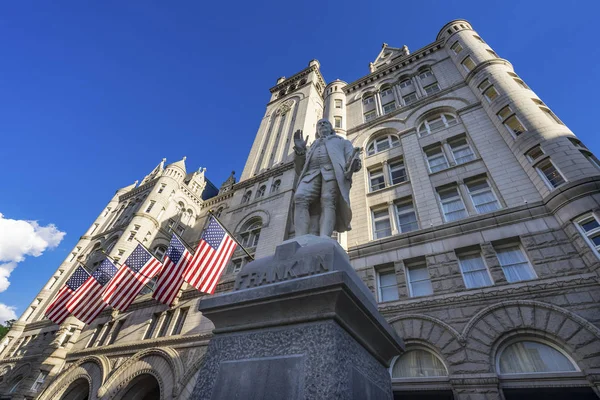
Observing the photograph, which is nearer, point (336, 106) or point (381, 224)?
point (381, 224)

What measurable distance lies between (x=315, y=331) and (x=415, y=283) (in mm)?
11045

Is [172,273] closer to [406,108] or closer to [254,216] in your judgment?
[254,216]

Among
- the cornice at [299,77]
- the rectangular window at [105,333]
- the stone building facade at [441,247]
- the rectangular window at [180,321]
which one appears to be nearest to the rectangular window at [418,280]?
the stone building facade at [441,247]

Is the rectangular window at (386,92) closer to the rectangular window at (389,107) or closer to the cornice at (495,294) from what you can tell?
the rectangular window at (389,107)

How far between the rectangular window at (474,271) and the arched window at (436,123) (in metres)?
10.2

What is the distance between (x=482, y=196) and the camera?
1476 centimetres

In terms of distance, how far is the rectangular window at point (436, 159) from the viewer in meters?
17.5

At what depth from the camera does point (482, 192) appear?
14.9 m

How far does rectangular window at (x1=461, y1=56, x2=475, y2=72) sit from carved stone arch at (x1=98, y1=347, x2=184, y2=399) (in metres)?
26.6

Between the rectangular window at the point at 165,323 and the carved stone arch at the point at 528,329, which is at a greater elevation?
the rectangular window at the point at 165,323

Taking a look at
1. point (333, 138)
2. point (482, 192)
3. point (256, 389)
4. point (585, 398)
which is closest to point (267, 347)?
point (256, 389)

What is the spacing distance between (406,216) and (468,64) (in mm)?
14045

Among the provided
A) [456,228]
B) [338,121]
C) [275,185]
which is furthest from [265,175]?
[456,228]

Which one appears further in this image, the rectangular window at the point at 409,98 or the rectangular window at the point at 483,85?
the rectangular window at the point at 409,98
